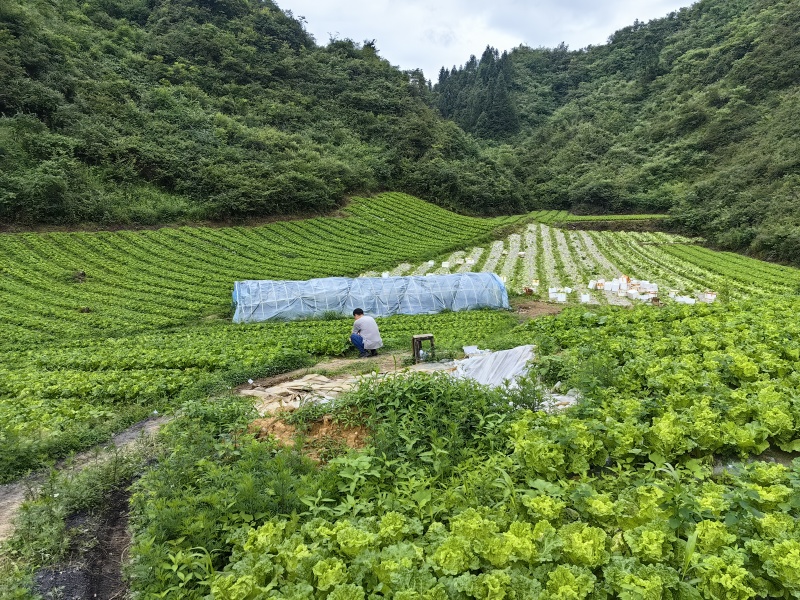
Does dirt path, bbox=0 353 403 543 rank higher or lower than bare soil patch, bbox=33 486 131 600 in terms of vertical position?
lower

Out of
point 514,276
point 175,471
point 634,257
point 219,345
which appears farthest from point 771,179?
point 175,471

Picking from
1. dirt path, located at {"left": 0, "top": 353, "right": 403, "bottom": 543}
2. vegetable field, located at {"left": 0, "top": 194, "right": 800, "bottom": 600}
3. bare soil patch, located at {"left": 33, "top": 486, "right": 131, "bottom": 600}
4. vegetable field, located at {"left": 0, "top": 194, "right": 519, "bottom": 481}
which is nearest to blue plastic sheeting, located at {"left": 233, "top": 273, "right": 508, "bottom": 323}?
vegetable field, located at {"left": 0, "top": 194, "right": 519, "bottom": 481}

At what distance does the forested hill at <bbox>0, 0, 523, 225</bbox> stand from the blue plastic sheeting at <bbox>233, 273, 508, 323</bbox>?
1775cm

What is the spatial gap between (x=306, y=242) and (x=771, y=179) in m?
45.0

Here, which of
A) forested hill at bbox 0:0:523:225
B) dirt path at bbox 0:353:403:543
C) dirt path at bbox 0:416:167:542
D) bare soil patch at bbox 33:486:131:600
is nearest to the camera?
bare soil patch at bbox 33:486:131:600

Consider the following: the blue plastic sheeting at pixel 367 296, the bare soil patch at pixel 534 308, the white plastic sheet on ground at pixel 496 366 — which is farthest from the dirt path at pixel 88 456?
the bare soil patch at pixel 534 308

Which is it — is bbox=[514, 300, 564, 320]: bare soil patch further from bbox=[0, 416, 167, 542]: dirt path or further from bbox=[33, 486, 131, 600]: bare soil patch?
bbox=[33, 486, 131, 600]: bare soil patch

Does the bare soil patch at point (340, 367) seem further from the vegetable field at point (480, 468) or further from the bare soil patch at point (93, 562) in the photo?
the bare soil patch at point (93, 562)

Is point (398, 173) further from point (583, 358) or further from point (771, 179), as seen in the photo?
point (583, 358)

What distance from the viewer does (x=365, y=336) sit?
523 inches

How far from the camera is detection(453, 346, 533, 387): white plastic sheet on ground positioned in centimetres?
947

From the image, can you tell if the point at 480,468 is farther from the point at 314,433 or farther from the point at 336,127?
the point at 336,127

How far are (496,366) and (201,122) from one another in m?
46.1

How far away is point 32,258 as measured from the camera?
77.7ft
